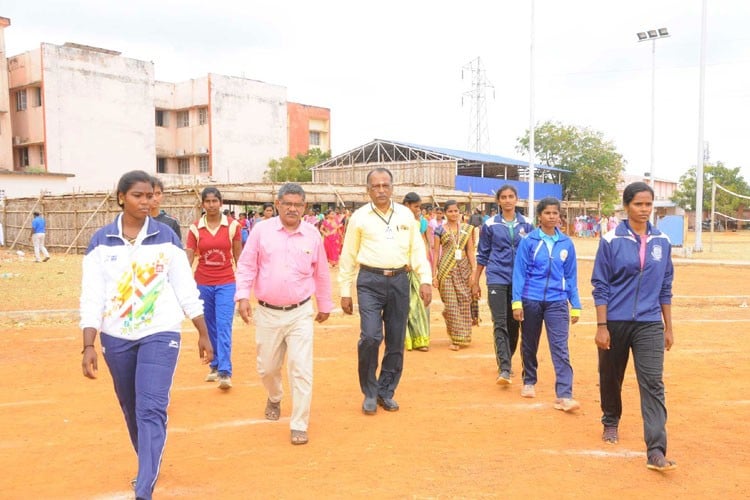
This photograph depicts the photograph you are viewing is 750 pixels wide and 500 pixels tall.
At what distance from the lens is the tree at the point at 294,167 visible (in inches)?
1704

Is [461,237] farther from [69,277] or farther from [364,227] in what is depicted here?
[69,277]

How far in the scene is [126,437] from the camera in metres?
4.95

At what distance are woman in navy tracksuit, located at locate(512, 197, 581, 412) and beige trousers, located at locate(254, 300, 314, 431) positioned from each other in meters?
2.00

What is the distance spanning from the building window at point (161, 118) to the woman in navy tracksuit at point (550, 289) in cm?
3925

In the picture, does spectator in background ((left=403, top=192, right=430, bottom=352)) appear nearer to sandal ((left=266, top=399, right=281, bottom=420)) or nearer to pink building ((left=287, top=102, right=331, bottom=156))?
sandal ((left=266, top=399, right=281, bottom=420))

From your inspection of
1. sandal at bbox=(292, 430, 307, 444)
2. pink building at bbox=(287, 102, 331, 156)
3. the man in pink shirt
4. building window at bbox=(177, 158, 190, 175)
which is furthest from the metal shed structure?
sandal at bbox=(292, 430, 307, 444)

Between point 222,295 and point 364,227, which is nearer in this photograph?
point 364,227

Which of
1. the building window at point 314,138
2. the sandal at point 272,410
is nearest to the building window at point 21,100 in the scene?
the building window at point 314,138

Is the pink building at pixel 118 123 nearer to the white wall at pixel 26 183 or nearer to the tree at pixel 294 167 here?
the white wall at pixel 26 183

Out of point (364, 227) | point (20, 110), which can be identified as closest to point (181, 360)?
point (364, 227)

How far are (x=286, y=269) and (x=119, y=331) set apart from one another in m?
1.56

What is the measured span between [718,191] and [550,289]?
60826 mm

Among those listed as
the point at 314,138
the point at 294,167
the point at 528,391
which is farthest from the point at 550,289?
the point at 314,138

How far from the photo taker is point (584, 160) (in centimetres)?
4956
